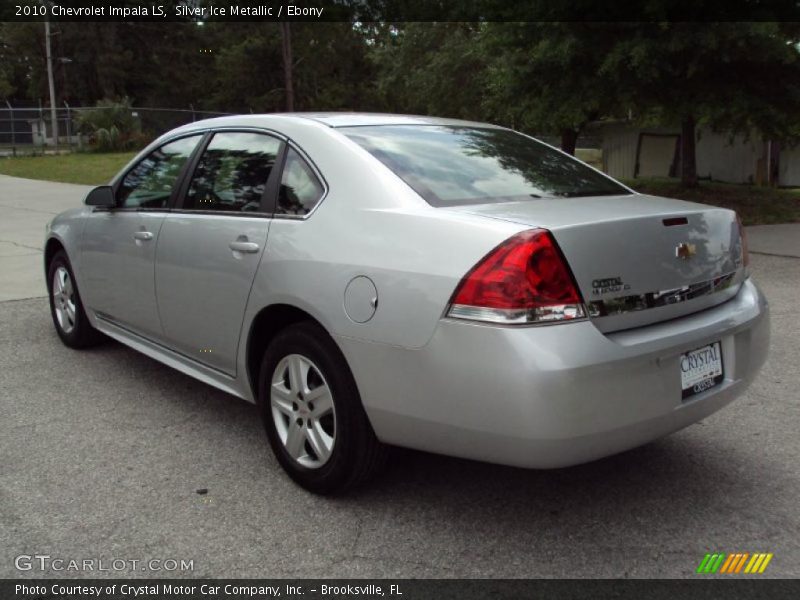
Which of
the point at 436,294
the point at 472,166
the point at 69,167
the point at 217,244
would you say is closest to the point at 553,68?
the point at 472,166

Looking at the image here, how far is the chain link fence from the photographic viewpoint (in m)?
35.5

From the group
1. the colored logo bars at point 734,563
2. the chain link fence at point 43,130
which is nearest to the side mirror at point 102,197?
the colored logo bars at point 734,563

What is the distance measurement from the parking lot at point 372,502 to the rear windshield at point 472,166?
1.26 meters

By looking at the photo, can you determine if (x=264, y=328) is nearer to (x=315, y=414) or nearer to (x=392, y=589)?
(x=315, y=414)

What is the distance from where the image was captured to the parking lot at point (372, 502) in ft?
9.46

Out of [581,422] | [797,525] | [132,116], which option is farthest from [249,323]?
[132,116]

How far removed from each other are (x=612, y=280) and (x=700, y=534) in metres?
1.07

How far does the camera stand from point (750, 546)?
116 inches

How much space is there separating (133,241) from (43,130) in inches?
1421

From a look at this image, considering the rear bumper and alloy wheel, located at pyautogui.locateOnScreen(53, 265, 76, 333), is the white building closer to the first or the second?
alloy wheel, located at pyautogui.locateOnScreen(53, 265, 76, 333)

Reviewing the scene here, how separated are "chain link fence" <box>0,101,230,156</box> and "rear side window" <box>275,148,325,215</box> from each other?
3481 cm

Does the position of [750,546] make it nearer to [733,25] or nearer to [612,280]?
[612,280]

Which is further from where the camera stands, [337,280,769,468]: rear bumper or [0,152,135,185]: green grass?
[0,152,135,185]: green grass

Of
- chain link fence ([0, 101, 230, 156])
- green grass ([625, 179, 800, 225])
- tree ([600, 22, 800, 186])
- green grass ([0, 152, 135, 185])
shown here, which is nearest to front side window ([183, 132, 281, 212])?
tree ([600, 22, 800, 186])
